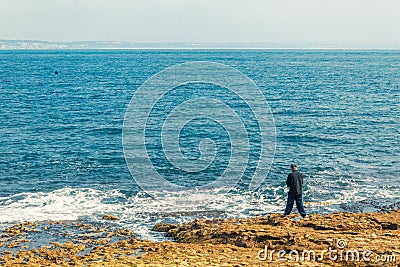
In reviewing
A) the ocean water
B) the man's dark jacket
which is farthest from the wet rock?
the man's dark jacket

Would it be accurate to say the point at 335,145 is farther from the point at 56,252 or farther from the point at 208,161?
the point at 56,252

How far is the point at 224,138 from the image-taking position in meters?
40.2

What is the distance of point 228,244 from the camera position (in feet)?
56.2

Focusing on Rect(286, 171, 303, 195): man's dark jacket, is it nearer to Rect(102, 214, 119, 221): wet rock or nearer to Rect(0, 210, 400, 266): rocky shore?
Rect(0, 210, 400, 266): rocky shore

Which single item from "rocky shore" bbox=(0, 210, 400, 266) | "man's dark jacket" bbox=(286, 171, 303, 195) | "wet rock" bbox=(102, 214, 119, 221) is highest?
"man's dark jacket" bbox=(286, 171, 303, 195)

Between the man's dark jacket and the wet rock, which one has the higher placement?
the man's dark jacket

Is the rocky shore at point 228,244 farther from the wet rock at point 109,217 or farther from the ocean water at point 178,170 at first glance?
the ocean water at point 178,170

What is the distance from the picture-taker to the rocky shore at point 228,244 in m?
14.9

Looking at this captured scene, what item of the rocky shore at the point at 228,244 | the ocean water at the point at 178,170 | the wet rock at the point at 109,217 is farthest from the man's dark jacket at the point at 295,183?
the wet rock at the point at 109,217

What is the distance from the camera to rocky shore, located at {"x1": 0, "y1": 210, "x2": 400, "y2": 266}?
14880 millimetres

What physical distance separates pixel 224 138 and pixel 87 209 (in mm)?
18685

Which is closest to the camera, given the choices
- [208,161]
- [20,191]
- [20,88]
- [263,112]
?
[20,191]

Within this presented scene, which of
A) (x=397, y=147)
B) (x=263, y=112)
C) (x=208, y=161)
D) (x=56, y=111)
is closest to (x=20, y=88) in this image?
(x=56, y=111)

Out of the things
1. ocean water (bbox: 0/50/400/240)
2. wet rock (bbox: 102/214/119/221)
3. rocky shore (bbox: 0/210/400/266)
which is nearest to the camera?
rocky shore (bbox: 0/210/400/266)
